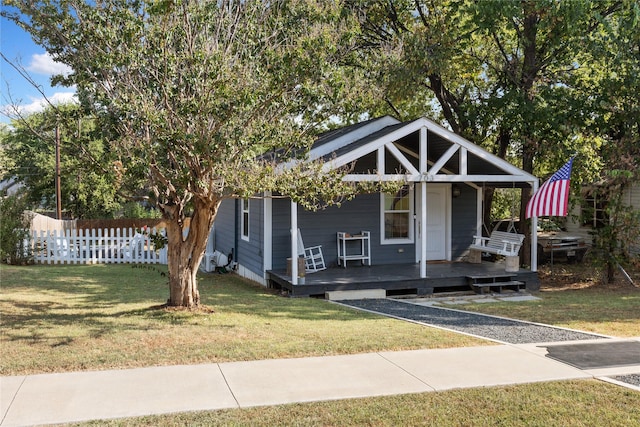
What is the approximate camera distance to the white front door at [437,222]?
15.2 metres

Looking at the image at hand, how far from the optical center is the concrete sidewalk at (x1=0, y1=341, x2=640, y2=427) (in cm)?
496

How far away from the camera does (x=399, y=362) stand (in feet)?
21.1

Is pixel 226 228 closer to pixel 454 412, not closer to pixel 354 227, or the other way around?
pixel 354 227

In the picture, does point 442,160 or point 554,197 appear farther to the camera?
point 442,160

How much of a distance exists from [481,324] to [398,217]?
6.19 meters

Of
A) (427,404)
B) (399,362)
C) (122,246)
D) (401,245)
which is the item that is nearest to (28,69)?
(399,362)

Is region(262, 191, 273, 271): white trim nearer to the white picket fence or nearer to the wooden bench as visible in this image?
the white picket fence

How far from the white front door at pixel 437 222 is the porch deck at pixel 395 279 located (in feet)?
3.12

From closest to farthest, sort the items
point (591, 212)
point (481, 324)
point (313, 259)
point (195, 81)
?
point (195, 81)
point (481, 324)
point (313, 259)
point (591, 212)

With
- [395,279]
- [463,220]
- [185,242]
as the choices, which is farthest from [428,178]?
[185,242]

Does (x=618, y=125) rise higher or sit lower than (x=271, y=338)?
higher

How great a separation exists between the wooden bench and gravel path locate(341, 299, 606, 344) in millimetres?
3665

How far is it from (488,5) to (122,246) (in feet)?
42.5

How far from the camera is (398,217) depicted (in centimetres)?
1480
